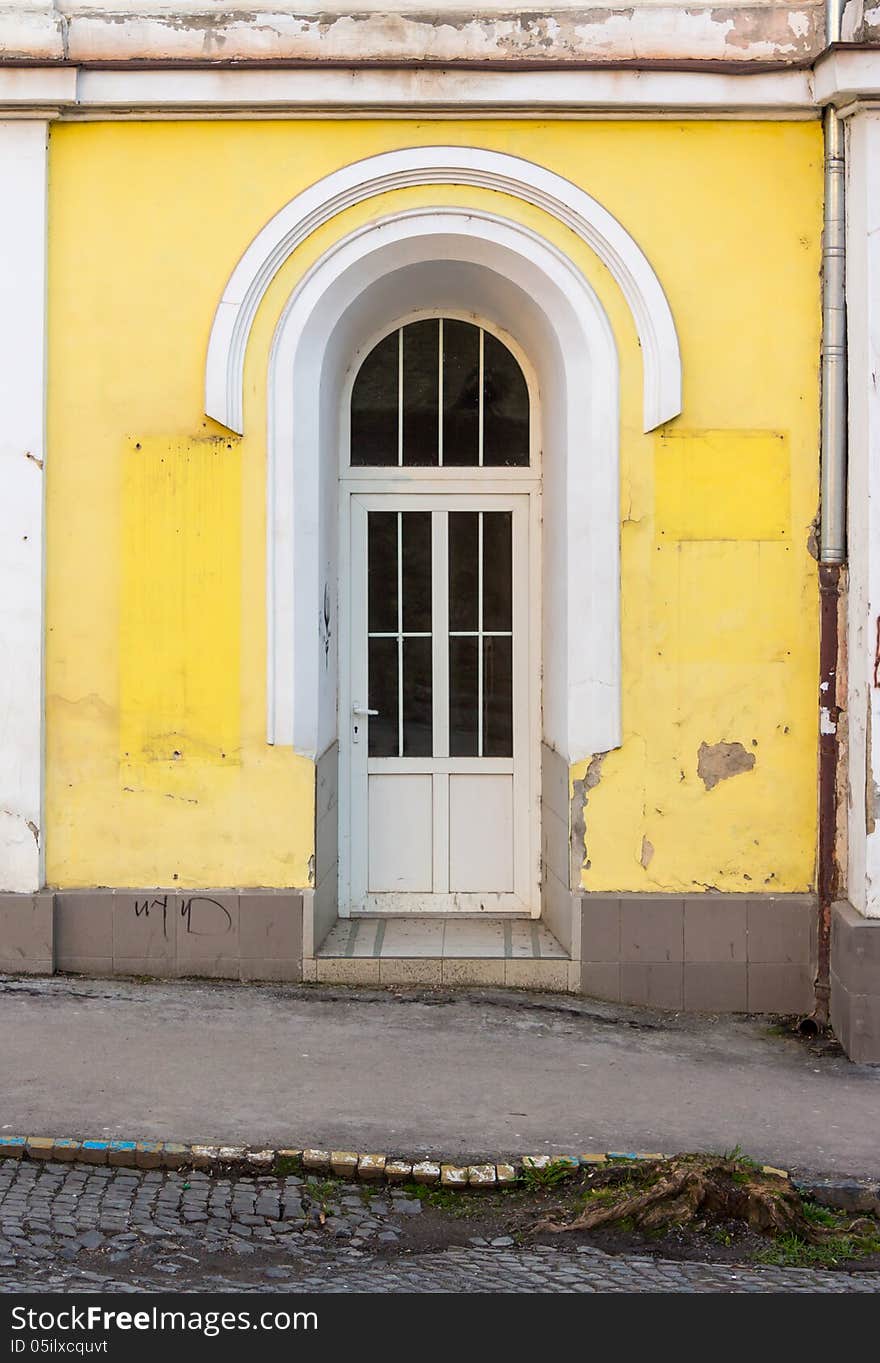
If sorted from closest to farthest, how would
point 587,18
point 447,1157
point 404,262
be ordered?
point 447,1157 < point 587,18 < point 404,262

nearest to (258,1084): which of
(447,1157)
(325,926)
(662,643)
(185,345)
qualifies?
(447,1157)

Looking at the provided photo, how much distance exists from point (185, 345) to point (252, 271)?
497mm

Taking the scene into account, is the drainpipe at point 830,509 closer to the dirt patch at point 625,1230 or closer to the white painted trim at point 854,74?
the white painted trim at point 854,74

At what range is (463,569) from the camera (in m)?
7.73

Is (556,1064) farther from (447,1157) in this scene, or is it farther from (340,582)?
(340,582)

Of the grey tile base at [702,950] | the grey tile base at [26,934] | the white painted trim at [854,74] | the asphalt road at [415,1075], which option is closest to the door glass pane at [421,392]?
the white painted trim at [854,74]

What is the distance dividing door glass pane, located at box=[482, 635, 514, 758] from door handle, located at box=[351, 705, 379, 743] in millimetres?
646

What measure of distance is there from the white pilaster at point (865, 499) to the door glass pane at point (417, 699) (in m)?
2.41

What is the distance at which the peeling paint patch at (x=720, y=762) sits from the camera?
269 inches

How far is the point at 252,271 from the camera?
266 inches

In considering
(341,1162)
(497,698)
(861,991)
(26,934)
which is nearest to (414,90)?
(497,698)

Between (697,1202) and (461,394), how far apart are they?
182 inches

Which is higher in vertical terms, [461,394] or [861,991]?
[461,394]

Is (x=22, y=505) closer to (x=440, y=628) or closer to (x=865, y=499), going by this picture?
(x=440, y=628)
